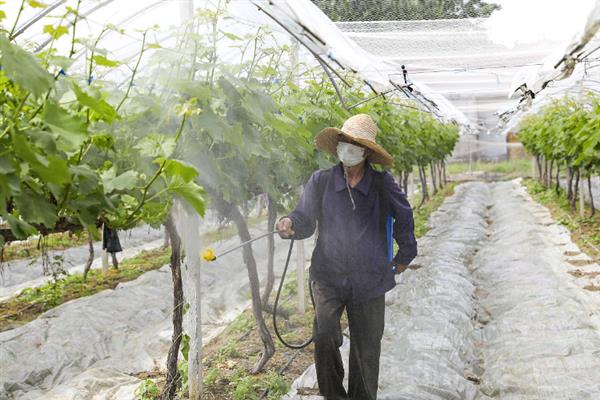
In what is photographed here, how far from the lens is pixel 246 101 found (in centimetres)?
328

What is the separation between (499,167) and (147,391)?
2667 cm

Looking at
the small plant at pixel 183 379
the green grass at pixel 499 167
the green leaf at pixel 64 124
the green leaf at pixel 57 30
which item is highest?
the green leaf at pixel 57 30

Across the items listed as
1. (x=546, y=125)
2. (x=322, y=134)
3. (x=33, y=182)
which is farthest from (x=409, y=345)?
(x=546, y=125)

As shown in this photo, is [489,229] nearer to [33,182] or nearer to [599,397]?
[599,397]

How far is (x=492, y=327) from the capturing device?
5.91 meters

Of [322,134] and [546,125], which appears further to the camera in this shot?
[546,125]

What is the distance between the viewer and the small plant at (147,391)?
3973mm

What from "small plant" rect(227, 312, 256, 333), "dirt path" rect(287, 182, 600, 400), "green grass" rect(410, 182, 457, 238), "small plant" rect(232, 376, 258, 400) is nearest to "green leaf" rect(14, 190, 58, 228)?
"small plant" rect(232, 376, 258, 400)

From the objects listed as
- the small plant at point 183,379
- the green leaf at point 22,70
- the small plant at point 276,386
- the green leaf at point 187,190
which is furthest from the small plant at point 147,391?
the green leaf at point 22,70

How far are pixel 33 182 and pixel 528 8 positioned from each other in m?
5.01

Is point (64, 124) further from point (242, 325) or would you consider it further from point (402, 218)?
point (242, 325)

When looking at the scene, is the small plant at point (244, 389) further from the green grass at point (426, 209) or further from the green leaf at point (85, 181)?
the green grass at point (426, 209)

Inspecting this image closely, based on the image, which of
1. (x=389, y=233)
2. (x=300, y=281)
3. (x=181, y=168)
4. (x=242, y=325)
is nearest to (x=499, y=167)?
(x=300, y=281)

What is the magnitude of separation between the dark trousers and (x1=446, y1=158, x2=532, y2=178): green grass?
82.4ft
